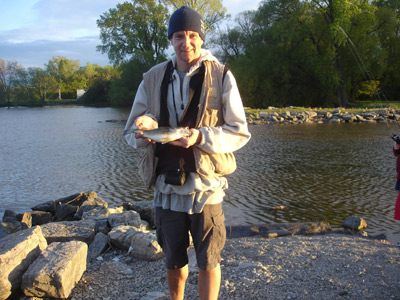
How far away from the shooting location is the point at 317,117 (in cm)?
2975

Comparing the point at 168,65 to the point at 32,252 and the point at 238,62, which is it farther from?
the point at 238,62

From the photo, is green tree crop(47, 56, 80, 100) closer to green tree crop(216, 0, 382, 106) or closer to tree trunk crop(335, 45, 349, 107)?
green tree crop(216, 0, 382, 106)

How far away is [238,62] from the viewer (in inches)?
1719

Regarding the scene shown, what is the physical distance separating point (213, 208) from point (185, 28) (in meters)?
1.37

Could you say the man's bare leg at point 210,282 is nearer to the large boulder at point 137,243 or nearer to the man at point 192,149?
the man at point 192,149

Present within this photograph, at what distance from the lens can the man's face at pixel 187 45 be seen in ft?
9.25

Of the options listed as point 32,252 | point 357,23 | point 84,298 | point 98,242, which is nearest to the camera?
point 84,298

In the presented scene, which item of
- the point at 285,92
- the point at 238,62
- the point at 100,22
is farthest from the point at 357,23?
the point at 100,22

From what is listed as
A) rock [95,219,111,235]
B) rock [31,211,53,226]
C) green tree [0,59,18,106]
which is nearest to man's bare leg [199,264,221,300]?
rock [95,219,111,235]

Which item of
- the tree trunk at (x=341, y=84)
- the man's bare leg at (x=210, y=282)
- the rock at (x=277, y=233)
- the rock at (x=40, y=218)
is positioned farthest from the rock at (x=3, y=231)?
the tree trunk at (x=341, y=84)

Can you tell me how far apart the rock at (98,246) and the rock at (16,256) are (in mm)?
769

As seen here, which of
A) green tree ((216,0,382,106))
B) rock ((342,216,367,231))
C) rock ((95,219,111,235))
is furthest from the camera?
green tree ((216,0,382,106))

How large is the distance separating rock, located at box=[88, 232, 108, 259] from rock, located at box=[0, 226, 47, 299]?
0.77 m

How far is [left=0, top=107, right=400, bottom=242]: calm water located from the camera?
8250 mm
